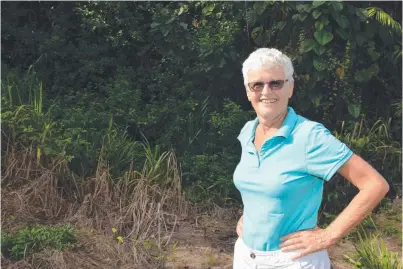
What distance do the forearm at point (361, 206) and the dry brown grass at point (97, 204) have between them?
3.07m

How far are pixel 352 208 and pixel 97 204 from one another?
3.81 m

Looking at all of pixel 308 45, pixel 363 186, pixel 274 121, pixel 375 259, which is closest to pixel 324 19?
pixel 308 45

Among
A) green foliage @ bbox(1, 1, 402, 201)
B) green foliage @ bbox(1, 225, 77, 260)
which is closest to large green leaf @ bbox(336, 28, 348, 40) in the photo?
green foliage @ bbox(1, 1, 402, 201)

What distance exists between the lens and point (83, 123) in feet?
22.1

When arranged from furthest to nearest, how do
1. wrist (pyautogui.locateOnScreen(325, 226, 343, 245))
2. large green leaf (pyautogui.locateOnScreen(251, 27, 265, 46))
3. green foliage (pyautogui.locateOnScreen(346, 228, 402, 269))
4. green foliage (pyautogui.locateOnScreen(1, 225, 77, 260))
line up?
1. large green leaf (pyautogui.locateOnScreen(251, 27, 265, 46))
2. green foliage (pyautogui.locateOnScreen(1, 225, 77, 260))
3. green foliage (pyautogui.locateOnScreen(346, 228, 402, 269))
4. wrist (pyautogui.locateOnScreen(325, 226, 343, 245))

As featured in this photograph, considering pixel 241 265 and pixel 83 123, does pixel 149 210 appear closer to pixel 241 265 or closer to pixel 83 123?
pixel 83 123

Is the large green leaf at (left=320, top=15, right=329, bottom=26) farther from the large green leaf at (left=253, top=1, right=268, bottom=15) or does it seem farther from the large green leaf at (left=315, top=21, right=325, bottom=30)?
the large green leaf at (left=253, top=1, right=268, bottom=15)

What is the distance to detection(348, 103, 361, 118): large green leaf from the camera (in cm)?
701

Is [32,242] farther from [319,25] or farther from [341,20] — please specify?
[341,20]

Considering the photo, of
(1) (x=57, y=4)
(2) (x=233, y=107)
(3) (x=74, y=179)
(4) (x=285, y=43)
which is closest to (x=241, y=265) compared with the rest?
(3) (x=74, y=179)

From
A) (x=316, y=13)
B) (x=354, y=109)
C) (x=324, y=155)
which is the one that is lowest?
(x=354, y=109)

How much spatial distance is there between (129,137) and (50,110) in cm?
100

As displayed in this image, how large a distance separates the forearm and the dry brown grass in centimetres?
307

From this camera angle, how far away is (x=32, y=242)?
528 cm
